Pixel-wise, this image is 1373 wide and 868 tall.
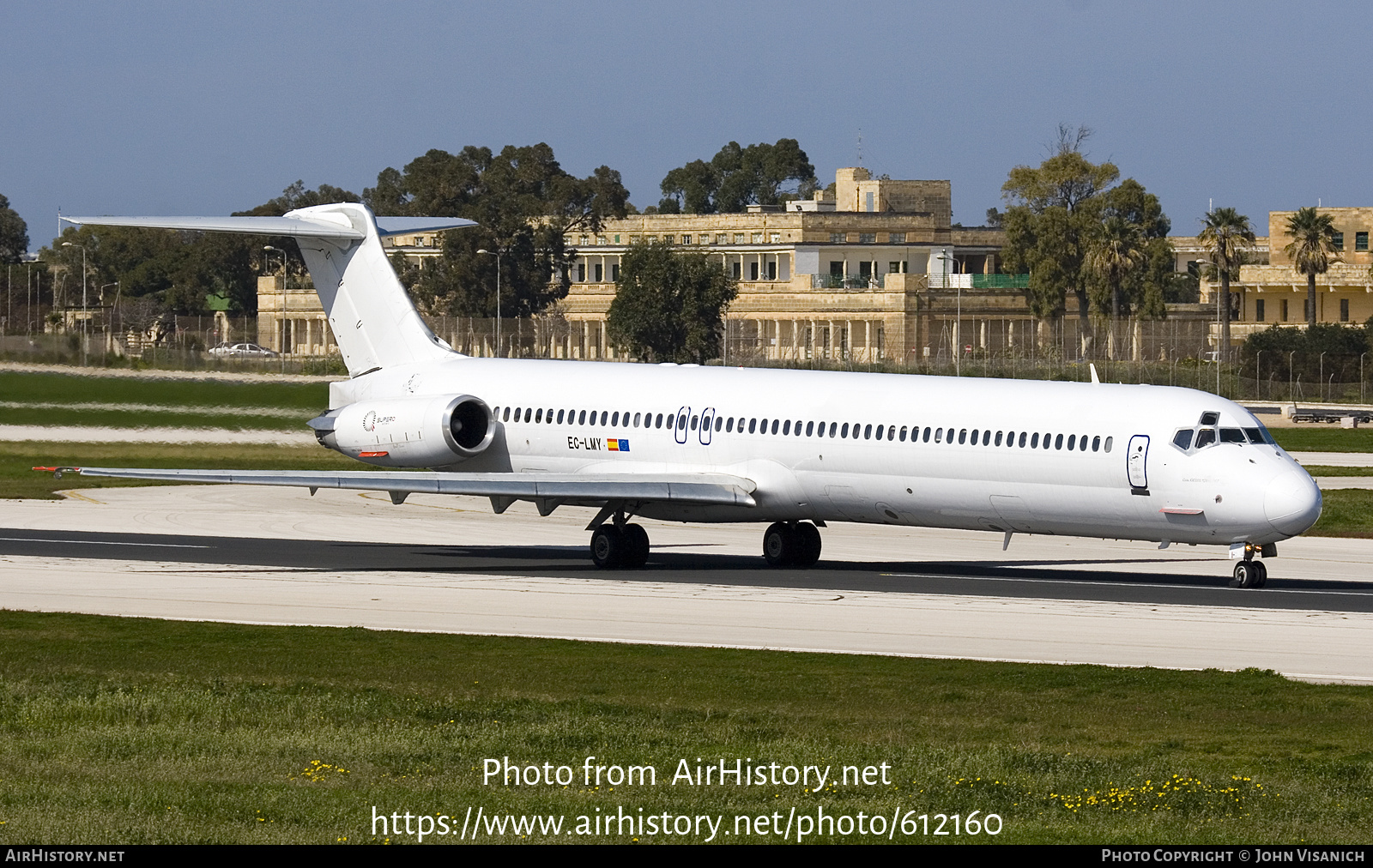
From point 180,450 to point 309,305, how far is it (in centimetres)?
7733

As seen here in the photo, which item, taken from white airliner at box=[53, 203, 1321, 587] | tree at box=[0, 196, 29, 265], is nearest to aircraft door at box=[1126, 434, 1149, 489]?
white airliner at box=[53, 203, 1321, 587]

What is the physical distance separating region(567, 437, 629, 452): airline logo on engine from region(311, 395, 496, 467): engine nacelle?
1652 mm

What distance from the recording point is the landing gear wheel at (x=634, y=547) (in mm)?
31078

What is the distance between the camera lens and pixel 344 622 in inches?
960

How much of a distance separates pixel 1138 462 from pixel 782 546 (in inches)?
270

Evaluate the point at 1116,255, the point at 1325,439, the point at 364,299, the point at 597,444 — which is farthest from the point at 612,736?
the point at 1116,255

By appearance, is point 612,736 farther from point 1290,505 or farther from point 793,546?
point 793,546

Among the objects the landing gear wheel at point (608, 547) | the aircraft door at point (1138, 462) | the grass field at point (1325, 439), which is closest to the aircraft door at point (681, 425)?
the landing gear wheel at point (608, 547)

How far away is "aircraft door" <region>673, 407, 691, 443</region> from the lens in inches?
1235

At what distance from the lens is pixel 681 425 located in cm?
3142

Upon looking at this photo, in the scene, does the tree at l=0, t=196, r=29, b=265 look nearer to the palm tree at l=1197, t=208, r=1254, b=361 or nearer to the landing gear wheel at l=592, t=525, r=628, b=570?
the palm tree at l=1197, t=208, r=1254, b=361

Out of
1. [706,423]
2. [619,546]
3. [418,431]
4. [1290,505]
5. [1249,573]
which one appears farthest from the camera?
[418,431]

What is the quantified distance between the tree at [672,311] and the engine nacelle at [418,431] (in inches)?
2686

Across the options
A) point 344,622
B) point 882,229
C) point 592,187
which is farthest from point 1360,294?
point 344,622
